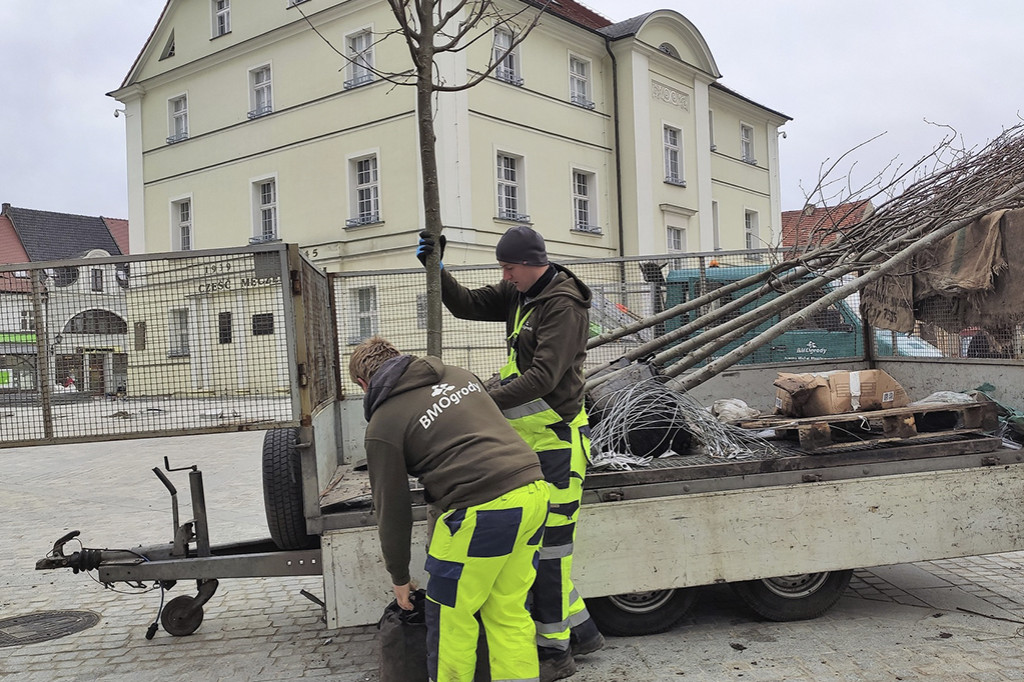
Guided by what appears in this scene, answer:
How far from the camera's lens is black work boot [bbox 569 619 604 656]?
420 centimetres

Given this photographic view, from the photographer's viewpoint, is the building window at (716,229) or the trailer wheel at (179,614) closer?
the trailer wheel at (179,614)

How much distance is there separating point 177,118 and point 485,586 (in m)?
27.7

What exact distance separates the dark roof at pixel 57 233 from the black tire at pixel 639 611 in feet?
152

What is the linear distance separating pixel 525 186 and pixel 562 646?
1974 cm

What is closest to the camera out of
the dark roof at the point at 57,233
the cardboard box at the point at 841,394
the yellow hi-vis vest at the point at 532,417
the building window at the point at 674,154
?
the yellow hi-vis vest at the point at 532,417

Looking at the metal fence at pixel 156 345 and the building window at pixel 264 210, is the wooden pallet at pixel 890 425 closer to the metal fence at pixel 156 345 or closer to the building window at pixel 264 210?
the metal fence at pixel 156 345

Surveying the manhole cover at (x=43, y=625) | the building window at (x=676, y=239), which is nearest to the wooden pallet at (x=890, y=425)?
the manhole cover at (x=43, y=625)

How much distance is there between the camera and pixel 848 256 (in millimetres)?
6117

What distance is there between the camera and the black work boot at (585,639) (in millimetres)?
4195

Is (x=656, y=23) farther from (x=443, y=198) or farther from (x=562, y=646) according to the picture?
(x=562, y=646)

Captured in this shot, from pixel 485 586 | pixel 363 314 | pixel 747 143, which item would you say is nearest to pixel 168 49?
pixel 747 143

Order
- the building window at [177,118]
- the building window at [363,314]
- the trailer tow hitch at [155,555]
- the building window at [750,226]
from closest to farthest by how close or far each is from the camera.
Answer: the trailer tow hitch at [155,555] → the building window at [363,314] → the building window at [177,118] → the building window at [750,226]

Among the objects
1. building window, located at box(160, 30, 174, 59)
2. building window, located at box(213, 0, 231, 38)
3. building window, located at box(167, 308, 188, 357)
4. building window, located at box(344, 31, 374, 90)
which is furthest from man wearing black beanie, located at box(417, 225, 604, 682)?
building window, located at box(160, 30, 174, 59)

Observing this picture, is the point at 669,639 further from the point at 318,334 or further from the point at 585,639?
the point at 318,334
